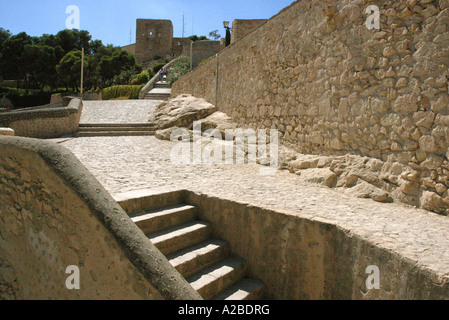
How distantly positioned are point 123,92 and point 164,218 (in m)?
24.1

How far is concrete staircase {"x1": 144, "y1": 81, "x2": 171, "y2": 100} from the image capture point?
20.8 m

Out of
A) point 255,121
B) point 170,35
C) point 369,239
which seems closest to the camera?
point 369,239

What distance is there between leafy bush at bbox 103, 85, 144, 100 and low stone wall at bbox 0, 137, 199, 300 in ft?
71.4

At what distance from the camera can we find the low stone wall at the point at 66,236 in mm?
2551

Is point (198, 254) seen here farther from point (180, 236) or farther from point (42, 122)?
point (42, 122)

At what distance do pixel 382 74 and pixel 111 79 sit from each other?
35.4 metres

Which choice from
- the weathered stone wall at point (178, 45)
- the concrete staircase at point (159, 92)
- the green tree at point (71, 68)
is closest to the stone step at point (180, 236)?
the concrete staircase at point (159, 92)

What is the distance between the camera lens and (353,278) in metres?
3.22

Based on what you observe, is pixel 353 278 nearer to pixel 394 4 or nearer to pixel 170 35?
pixel 394 4

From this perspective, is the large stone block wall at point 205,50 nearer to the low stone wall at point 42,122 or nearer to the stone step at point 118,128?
the stone step at point 118,128

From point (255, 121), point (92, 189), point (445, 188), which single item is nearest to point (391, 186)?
point (445, 188)

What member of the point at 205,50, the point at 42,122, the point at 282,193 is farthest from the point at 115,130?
the point at 205,50

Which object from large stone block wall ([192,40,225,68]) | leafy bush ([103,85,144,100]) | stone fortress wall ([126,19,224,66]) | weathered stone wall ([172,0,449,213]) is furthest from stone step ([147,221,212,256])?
stone fortress wall ([126,19,224,66])

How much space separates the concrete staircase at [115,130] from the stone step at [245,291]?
8419 millimetres
